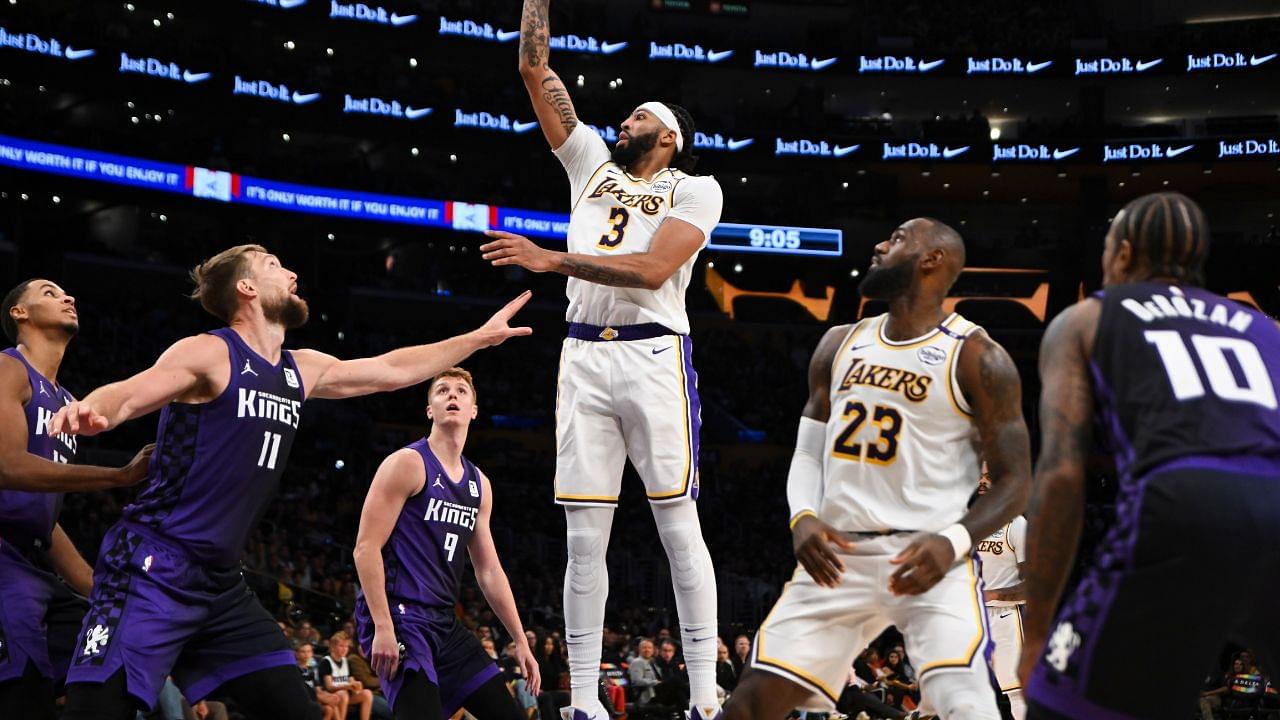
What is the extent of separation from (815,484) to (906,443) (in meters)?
0.45

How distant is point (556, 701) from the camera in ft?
43.7

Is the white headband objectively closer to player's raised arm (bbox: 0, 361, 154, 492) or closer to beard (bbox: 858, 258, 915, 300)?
beard (bbox: 858, 258, 915, 300)

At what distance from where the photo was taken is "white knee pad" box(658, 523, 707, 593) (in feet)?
22.3

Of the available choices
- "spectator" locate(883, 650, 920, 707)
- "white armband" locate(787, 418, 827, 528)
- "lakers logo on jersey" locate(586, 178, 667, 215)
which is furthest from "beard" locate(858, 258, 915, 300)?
"spectator" locate(883, 650, 920, 707)

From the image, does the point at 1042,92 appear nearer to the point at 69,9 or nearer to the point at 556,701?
the point at 69,9

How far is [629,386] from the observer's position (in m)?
6.90

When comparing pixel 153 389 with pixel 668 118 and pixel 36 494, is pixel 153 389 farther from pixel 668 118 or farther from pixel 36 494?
pixel 668 118

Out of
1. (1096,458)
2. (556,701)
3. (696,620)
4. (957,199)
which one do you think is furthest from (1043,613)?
(957,199)

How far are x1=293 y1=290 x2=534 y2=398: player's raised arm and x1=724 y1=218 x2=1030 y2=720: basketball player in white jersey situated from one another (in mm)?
1907

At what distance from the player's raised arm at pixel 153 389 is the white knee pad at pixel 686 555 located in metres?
2.43

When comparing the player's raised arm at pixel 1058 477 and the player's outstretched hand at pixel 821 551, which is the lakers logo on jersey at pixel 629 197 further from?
the player's raised arm at pixel 1058 477

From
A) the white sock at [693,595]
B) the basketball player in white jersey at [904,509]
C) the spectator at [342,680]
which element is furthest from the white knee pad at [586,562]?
the spectator at [342,680]

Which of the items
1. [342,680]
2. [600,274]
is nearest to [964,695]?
[600,274]

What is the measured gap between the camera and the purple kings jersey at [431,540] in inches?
295
